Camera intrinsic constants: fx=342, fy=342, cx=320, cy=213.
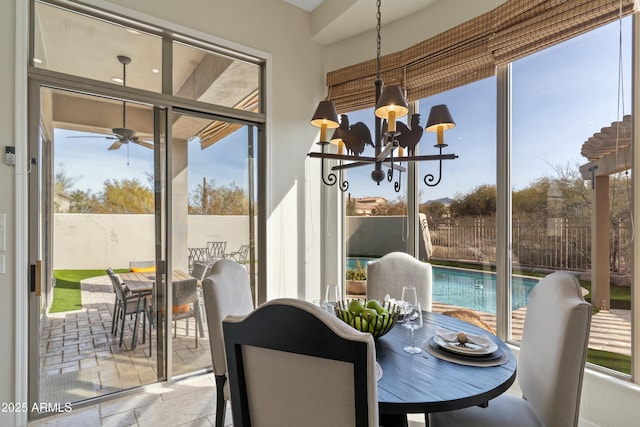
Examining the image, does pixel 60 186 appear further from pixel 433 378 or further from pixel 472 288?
pixel 472 288

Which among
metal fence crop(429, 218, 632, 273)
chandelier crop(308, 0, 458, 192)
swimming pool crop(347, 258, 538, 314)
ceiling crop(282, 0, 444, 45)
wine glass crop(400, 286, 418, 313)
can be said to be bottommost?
swimming pool crop(347, 258, 538, 314)

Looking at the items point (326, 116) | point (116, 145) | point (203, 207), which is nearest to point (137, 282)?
point (203, 207)

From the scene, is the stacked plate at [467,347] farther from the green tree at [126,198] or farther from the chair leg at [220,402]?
the green tree at [126,198]

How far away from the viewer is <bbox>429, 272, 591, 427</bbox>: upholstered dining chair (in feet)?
4.00

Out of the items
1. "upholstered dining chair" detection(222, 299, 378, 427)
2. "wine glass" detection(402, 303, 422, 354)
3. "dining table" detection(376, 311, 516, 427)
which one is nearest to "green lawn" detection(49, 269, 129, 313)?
"upholstered dining chair" detection(222, 299, 378, 427)

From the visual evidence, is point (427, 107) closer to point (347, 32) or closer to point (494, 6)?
point (494, 6)

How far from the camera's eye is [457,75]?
9.00ft

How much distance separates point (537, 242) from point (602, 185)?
52 centimetres

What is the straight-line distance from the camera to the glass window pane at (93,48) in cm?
224

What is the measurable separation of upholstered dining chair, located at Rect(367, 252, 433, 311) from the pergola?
97cm

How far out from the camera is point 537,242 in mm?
2359

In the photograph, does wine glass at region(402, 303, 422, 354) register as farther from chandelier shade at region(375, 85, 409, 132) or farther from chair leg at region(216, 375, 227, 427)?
chair leg at region(216, 375, 227, 427)

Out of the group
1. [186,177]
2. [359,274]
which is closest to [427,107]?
[359,274]

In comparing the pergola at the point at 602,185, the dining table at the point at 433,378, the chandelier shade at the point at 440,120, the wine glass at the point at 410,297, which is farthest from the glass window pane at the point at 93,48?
the pergola at the point at 602,185
